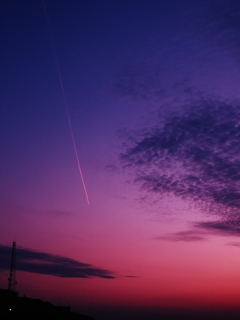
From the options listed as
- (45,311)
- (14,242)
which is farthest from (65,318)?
(14,242)

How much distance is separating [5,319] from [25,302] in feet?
67.9

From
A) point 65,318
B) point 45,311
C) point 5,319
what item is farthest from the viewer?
point 65,318

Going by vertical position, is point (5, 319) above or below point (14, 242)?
below

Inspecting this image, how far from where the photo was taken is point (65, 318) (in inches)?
4070

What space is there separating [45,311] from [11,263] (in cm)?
1865

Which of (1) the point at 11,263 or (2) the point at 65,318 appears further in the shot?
(2) the point at 65,318

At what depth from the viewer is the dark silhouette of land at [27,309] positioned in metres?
79.9

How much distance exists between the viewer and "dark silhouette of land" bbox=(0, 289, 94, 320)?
79.9 m

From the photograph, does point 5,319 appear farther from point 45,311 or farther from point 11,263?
point 45,311

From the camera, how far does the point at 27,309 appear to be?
89.7m

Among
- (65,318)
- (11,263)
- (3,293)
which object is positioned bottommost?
(65,318)

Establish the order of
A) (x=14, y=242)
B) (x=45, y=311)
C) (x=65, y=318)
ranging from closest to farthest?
1. (x=14, y=242)
2. (x=45, y=311)
3. (x=65, y=318)

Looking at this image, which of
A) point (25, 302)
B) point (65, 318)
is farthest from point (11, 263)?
point (65, 318)

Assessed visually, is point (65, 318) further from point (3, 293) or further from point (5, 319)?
point (5, 319)
